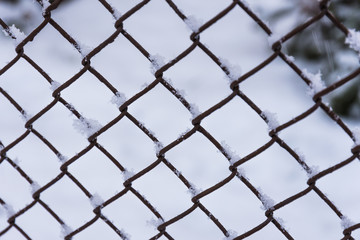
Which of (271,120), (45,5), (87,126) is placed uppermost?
(45,5)

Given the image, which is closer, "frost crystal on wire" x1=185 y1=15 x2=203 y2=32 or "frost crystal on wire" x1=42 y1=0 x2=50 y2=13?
"frost crystal on wire" x1=185 y1=15 x2=203 y2=32

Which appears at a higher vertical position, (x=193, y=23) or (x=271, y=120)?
(x=193, y=23)

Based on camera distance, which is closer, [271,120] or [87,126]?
[271,120]

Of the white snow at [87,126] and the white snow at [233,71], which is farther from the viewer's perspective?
the white snow at [87,126]

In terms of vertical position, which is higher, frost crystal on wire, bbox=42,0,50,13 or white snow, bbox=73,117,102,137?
frost crystal on wire, bbox=42,0,50,13

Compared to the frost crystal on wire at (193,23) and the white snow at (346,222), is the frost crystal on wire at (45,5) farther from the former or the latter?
the white snow at (346,222)

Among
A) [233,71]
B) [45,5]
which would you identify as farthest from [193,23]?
[45,5]

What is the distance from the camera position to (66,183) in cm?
275

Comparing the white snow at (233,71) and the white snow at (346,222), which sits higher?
the white snow at (233,71)

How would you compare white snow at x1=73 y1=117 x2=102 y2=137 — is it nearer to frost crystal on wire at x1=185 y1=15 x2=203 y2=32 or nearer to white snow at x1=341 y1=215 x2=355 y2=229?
frost crystal on wire at x1=185 y1=15 x2=203 y2=32

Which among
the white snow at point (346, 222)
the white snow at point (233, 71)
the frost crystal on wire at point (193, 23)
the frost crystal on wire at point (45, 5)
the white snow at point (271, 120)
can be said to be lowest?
the white snow at point (346, 222)

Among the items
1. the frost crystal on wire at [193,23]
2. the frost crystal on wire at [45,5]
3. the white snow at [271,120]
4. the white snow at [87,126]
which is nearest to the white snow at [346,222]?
the white snow at [271,120]

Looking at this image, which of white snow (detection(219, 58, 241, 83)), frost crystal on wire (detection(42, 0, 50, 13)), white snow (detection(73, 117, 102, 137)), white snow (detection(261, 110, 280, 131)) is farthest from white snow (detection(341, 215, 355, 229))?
frost crystal on wire (detection(42, 0, 50, 13))

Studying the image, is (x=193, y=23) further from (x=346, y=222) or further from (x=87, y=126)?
(x=346, y=222)
